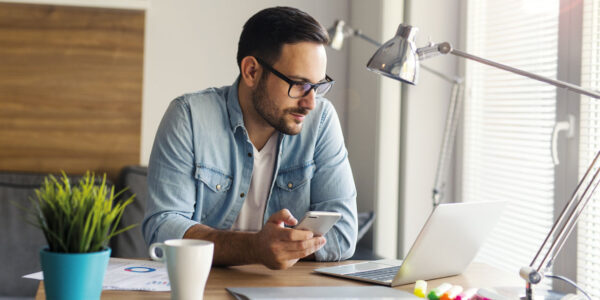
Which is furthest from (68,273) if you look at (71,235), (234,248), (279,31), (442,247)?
(279,31)

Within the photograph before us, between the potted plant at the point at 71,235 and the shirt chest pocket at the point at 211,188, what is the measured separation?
2.32ft

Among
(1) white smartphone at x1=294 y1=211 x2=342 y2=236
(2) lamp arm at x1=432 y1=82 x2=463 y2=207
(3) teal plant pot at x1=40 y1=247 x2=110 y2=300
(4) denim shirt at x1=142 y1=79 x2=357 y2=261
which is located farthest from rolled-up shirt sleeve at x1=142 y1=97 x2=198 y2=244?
(2) lamp arm at x1=432 y1=82 x2=463 y2=207

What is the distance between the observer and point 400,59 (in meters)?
1.36

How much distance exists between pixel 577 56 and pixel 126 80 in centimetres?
201


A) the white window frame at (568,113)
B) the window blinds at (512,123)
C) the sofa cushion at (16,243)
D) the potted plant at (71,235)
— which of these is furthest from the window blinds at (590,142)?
the sofa cushion at (16,243)

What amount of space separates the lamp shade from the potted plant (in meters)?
0.66

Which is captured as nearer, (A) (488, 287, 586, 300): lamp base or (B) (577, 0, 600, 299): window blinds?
(A) (488, 287, 586, 300): lamp base


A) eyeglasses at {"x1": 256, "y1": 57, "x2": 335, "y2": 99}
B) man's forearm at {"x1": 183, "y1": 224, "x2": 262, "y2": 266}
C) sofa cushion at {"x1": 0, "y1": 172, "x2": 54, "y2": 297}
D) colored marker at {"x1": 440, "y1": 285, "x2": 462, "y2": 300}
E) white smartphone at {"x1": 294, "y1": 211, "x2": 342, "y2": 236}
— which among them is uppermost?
eyeglasses at {"x1": 256, "y1": 57, "x2": 335, "y2": 99}

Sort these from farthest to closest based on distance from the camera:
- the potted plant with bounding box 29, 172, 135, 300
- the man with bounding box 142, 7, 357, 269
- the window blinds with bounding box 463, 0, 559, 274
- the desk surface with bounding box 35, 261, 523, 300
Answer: the window blinds with bounding box 463, 0, 559, 274
the man with bounding box 142, 7, 357, 269
the desk surface with bounding box 35, 261, 523, 300
the potted plant with bounding box 29, 172, 135, 300

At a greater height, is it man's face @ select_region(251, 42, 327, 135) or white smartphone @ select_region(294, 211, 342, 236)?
man's face @ select_region(251, 42, 327, 135)

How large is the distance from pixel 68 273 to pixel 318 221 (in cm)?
52

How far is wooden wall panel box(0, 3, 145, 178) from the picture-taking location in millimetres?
2992

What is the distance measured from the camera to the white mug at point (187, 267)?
1.04m

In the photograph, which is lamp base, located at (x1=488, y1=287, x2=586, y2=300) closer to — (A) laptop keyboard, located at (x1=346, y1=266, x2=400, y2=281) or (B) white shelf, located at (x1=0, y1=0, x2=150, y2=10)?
(A) laptop keyboard, located at (x1=346, y1=266, x2=400, y2=281)
